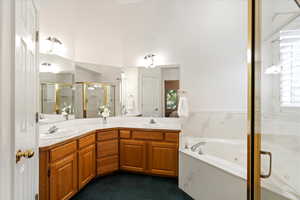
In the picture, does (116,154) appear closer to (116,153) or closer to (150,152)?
(116,153)

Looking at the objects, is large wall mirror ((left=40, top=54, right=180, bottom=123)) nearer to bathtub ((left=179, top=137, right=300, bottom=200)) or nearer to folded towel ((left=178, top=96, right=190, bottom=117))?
folded towel ((left=178, top=96, right=190, bottom=117))

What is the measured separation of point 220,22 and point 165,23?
1.01 meters

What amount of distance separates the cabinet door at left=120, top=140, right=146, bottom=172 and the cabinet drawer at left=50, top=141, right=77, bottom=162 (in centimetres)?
97

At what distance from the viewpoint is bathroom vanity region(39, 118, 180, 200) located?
216 cm

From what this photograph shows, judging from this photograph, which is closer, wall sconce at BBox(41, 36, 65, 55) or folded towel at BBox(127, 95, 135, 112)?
wall sconce at BBox(41, 36, 65, 55)

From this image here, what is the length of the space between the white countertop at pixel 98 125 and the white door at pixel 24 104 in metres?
0.64

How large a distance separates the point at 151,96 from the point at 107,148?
51.1 inches

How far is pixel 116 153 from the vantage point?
9.90ft

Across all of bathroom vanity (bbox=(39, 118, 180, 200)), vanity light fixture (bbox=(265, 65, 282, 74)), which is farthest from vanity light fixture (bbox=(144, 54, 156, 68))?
vanity light fixture (bbox=(265, 65, 282, 74))

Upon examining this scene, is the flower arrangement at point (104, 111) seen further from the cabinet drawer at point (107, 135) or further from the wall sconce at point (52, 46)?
the wall sconce at point (52, 46)

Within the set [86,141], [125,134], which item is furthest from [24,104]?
[125,134]

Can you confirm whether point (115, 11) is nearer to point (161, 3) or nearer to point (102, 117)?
point (161, 3)

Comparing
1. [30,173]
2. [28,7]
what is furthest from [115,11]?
[30,173]

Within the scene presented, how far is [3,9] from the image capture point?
79cm
